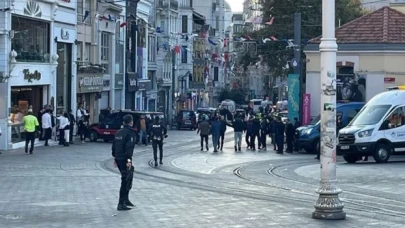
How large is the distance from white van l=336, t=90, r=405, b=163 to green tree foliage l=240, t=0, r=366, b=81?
1282 inches

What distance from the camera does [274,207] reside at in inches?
723

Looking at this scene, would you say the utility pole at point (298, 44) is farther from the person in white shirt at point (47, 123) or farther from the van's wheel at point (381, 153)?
Result: the van's wheel at point (381, 153)

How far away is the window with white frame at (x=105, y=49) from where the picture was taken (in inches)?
2329

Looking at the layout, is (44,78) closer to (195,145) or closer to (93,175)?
(195,145)

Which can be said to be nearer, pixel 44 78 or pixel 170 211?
pixel 170 211

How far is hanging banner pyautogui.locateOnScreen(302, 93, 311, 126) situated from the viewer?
46.4 metres

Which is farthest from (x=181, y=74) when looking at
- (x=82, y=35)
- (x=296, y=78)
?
(x=296, y=78)

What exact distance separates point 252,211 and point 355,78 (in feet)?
103

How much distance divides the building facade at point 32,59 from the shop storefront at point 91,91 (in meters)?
2.20

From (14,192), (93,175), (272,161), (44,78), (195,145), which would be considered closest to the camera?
(14,192)

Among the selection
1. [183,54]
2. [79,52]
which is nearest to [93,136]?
[79,52]

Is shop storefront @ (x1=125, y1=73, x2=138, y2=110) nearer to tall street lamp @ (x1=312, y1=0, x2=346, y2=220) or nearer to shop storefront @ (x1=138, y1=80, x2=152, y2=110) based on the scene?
shop storefront @ (x1=138, y1=80, x2=152, y2=110)

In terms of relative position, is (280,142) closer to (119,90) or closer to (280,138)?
(280,138)

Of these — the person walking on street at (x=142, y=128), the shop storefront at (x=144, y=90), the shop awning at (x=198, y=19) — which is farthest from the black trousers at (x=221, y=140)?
the shop awning at (x=198, y=19)
